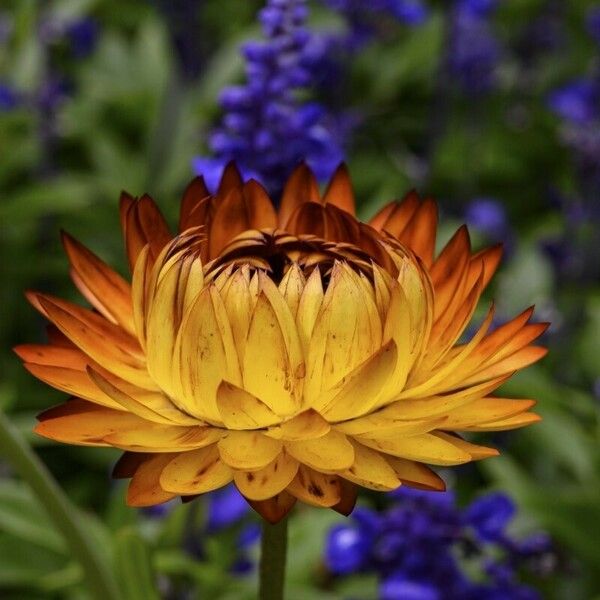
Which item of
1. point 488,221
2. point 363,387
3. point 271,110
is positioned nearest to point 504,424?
point 363,387

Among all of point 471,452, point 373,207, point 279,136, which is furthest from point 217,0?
point 471,452

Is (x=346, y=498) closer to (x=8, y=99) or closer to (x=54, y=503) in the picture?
(x=54, y=503)

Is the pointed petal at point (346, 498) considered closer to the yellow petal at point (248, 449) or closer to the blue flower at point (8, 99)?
the yellow petal at point (248, 449)

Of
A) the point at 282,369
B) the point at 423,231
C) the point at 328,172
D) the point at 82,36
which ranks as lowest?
the point at 282,369

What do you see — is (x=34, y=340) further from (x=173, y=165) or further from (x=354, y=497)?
(x=354, y=497)

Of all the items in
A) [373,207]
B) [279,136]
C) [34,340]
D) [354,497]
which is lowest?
[354,497]

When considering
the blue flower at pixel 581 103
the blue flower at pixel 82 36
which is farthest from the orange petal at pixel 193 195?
the blue flower at pixel 82 36

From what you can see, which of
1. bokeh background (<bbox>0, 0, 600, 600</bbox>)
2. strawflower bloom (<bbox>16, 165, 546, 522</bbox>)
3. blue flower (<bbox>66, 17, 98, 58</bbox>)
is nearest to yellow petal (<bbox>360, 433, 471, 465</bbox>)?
strawflower bloom (<bbox>16, 165, 546, 522</bbox>)
